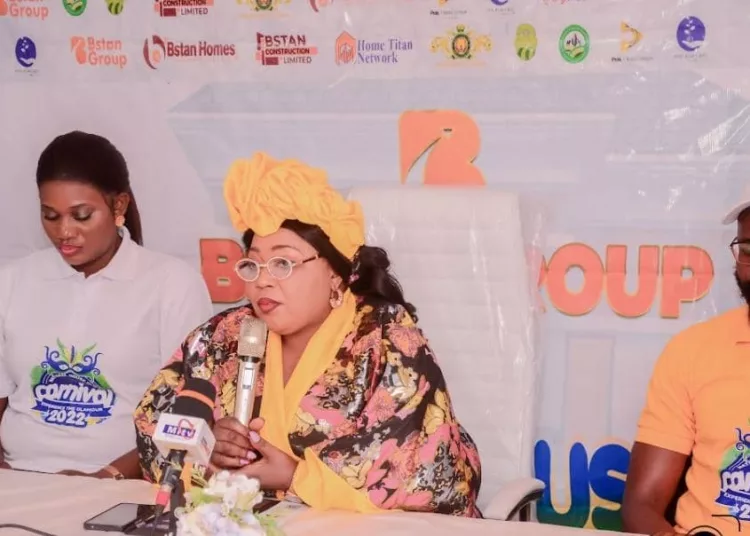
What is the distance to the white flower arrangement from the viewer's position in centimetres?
119

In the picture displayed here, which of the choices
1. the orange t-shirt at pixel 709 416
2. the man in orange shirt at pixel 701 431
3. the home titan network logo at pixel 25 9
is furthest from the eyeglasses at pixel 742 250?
the home titan network logo at pixel 25 9

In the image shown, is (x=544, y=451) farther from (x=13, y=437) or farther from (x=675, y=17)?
(x=13, y=437)

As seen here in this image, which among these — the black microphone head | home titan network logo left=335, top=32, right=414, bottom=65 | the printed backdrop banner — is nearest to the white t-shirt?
the printed backdrop banner

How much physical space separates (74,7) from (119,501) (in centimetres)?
192

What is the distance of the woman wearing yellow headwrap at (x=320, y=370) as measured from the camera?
1.83m

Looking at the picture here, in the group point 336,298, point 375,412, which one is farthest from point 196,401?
point 336,298

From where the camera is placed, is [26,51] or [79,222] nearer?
[79,222]

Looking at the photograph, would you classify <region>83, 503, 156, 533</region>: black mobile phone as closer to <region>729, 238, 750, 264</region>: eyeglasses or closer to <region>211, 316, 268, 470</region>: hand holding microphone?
<region>211, 316, 268, 470</region>: hand holding microphone

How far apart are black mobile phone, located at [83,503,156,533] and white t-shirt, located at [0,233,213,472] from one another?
3.23 ft

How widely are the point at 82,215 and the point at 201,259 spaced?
1.63 feet

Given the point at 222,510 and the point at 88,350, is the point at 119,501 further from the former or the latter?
the point at 88,350

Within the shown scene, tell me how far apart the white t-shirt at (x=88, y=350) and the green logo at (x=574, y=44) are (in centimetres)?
120

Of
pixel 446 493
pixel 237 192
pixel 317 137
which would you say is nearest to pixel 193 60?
pixel 317 137

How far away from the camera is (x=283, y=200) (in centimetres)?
199
